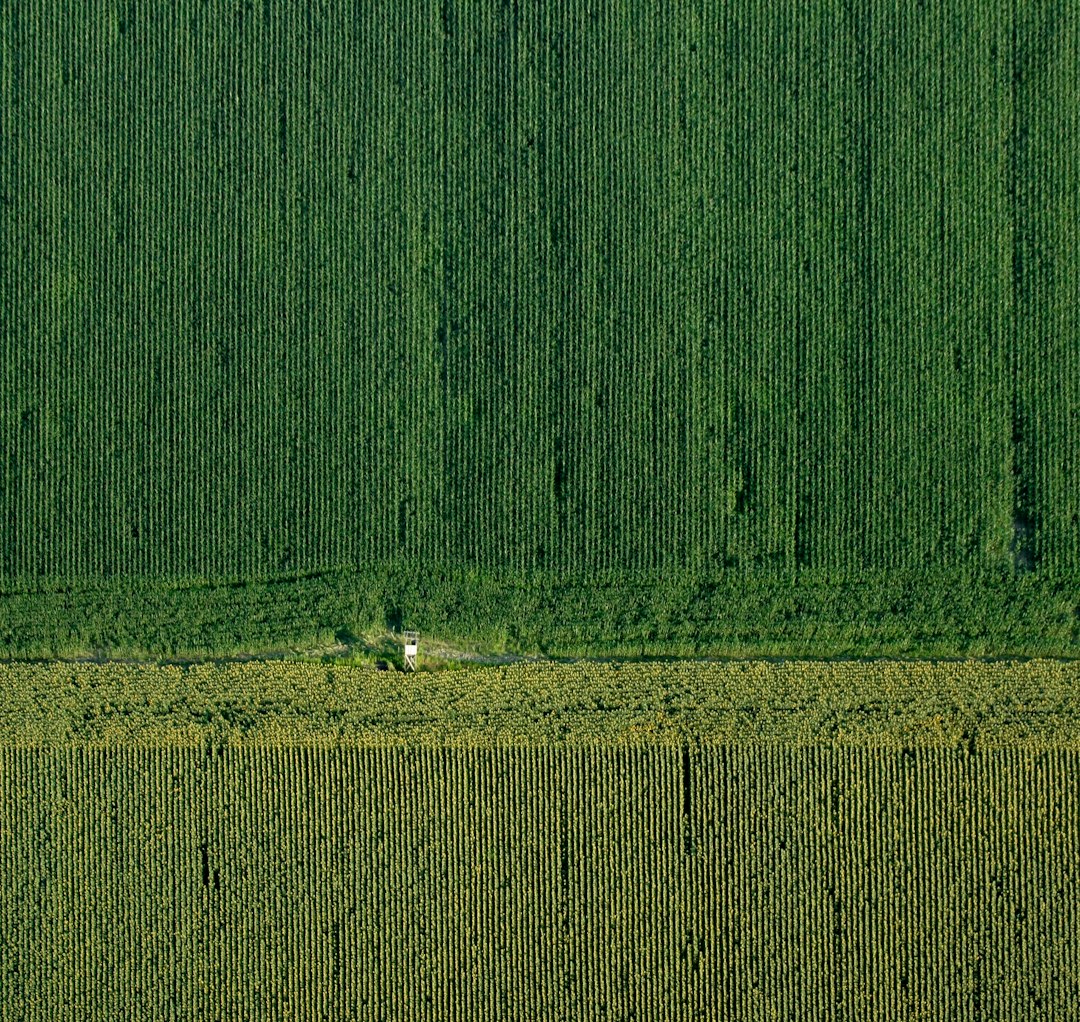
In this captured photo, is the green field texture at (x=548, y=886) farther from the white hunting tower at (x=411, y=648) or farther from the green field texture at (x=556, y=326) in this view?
the green field texture at (x=556, y=326)

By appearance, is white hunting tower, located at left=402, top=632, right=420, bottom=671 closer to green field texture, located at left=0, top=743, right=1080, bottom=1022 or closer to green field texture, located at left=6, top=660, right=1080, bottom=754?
green field texture, located at left=6, top=660, right=1080, bottom=754

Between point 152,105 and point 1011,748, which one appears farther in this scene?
point 152,105

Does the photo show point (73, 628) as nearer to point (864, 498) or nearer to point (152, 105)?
point (152, 105)

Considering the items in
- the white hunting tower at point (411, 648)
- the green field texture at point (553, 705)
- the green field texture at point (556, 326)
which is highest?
the green field texture at point (556, 326)

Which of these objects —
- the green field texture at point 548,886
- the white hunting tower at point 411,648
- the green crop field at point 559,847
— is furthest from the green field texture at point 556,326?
the green field texture at point 548,886

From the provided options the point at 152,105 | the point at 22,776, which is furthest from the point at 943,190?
the point at 22,776

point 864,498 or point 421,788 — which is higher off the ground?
point 864,498

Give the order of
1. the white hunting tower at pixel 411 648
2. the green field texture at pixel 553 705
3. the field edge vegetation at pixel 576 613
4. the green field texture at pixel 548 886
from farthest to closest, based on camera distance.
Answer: the white hunting tower at pixel 411 648, the field edge vegetation at pixel 576 613, the green field texture at pixel 553 705, the green field texture at pixel 548 886
